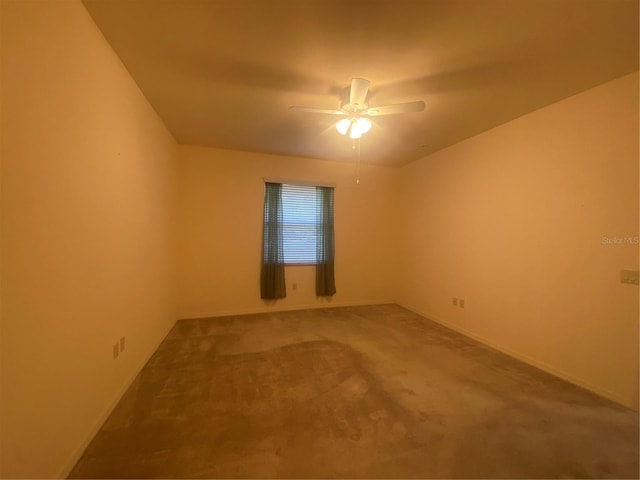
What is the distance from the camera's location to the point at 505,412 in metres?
1.81

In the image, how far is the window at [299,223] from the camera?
165 inches

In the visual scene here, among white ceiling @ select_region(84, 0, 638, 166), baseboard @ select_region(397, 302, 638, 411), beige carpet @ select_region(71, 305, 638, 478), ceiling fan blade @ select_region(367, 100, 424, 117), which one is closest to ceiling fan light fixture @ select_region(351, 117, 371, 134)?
ceiling fan blade @ select_region(367, 100, 424, 117)

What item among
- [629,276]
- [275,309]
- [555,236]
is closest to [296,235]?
[275,309]

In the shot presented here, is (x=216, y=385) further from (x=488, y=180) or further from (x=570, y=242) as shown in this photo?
(x=488, y=180)

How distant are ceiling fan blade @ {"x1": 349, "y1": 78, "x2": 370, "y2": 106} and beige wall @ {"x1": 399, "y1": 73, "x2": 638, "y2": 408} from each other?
1961 millimetres

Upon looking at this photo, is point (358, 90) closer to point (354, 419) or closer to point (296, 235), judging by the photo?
point (354, 419)

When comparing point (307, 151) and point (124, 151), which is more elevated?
point (307, 151)

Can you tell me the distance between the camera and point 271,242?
4.07 meters

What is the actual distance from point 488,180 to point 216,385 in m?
3.65

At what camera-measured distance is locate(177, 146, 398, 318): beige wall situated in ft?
12.5

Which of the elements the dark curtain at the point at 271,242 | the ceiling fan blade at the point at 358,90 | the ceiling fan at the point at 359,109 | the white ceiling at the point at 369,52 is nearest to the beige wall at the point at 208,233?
the dark curtain at the point at 271,242

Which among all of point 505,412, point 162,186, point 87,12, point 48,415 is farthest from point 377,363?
point 87,12

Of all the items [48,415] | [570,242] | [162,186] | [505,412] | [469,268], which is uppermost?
[162,186]

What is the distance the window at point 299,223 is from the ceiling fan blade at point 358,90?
7.42ft
